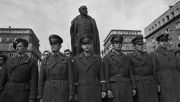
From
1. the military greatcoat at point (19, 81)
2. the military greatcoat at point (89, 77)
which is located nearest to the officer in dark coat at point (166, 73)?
the military greatcoat at point (89, 77)

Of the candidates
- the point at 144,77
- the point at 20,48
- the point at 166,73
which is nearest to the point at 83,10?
the point at 20,48

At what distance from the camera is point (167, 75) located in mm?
6062

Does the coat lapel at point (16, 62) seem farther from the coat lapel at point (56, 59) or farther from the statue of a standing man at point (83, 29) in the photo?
the statue of a standing man at point (83, 29)

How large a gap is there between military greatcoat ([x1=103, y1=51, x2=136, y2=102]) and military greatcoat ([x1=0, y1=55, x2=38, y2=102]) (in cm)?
183

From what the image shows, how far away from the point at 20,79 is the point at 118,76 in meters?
2.43

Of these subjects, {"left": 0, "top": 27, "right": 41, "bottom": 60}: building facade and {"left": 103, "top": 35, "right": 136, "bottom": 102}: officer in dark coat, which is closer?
{"left": 103, "top": 35, "right": 136, "bottom": 102}: officer in dark coat

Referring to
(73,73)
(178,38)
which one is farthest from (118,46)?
(178,38)

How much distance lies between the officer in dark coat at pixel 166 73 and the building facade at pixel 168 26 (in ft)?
133

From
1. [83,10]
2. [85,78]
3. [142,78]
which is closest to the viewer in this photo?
[85,78]

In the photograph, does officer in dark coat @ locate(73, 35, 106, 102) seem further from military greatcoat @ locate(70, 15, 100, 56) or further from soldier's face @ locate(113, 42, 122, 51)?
military greatcoat @ locate(70, 15, 100, 56)

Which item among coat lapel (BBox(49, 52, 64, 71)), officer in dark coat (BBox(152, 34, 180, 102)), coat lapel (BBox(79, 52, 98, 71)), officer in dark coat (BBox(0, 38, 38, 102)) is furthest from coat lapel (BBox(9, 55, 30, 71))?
officer in dark coat (BBox(152, 34, 180, 102))

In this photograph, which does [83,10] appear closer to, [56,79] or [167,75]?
[56,79]

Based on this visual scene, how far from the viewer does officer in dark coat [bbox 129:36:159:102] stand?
224 inches

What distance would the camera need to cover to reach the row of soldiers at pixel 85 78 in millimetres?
5023
